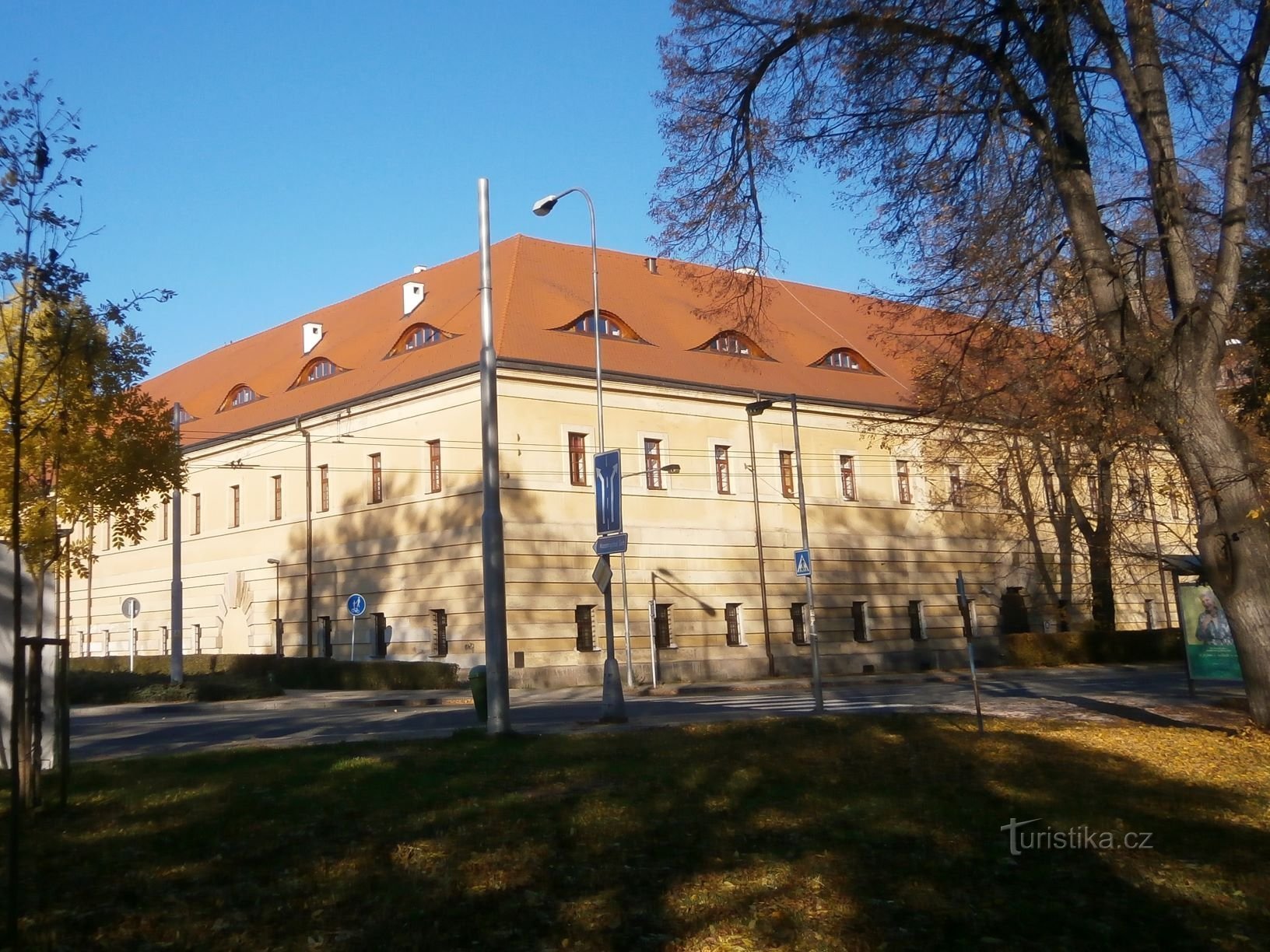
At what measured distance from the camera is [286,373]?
2125 inches

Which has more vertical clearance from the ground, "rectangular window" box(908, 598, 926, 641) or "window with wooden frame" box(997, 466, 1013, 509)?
"window with wooden frame" box(997, 466, 1013, 509)

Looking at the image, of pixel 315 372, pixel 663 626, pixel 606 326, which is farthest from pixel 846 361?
pixel 315 372

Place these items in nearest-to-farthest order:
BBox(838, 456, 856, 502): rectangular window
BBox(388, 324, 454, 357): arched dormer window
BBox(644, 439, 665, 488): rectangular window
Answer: BBox(644, 439, 665, 488): rectangular window, BBox(388, 324, 454, 357): arched dormer window, BBox(838, 456, 856, 502): rectangular window

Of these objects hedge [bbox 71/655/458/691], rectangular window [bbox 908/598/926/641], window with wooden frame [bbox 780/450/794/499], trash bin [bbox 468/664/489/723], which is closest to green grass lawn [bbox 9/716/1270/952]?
trash bin [bbox 468/664/489/723]

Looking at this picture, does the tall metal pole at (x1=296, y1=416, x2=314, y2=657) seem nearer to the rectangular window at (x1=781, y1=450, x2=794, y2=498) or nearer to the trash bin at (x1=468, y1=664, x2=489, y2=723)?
the rectangular window at (x1=781, y1=450, x2=794, y2=498)

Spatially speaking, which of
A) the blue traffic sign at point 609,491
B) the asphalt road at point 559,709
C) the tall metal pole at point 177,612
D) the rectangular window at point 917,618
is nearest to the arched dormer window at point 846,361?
the rectangular window at point 917,618

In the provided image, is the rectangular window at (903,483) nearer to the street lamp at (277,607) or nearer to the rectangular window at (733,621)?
the rectangular window at (733,621)

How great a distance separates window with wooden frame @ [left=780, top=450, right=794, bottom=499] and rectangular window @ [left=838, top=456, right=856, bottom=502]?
8.62 feet

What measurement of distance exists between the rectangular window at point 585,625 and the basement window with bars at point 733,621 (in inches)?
231

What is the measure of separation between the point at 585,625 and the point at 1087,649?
19489mm

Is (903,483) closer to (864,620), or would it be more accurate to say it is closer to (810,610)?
(864,620)

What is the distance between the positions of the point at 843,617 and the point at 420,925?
1709 inches

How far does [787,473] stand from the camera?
1893 inches

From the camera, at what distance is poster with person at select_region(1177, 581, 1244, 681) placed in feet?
70.0
